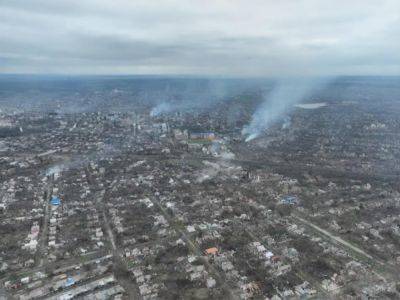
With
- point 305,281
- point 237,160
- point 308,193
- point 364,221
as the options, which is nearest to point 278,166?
point 237,160

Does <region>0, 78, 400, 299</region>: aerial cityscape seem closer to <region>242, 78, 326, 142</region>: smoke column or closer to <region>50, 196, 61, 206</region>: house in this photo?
<region>50, 196, 61, 206</region>: house

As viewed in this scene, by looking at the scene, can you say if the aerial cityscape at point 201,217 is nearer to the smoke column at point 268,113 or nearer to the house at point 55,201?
the house at point 55,201

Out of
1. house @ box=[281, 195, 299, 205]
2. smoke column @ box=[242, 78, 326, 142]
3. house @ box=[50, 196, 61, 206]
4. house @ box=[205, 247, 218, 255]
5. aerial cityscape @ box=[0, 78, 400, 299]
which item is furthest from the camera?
smoke column @ box=[242, 78, 326, 142]

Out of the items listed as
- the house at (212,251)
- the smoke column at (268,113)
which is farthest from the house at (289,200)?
the smoke column at (268,113)

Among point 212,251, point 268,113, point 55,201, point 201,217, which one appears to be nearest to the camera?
point 212,251

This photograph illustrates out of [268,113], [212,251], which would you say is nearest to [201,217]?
[212,251]

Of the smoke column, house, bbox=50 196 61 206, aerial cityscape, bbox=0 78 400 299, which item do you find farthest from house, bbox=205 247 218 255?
the smoke column

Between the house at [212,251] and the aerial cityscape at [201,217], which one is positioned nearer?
the aerial cityscape at [201,217]

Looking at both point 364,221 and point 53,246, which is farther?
point 364,221

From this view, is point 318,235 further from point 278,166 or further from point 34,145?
point 34,145

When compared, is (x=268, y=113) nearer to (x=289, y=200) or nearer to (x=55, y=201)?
(x=289, y=200)

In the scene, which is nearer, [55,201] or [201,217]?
[201,217]
